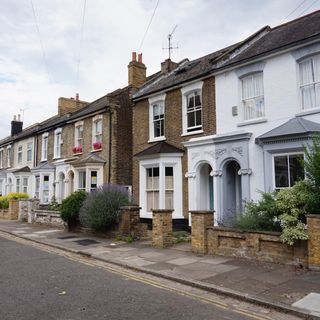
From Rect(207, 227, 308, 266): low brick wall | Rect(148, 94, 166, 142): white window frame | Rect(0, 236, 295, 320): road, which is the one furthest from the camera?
Rect(148, 94, 166, 142): white window frame

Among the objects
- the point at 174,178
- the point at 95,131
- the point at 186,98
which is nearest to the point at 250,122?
the point at 186,98

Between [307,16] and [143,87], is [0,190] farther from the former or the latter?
[307,16]

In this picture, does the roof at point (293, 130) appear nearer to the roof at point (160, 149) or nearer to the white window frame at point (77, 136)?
the roof at point (160, 149)

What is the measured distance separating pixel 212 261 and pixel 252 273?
1528 millimetres

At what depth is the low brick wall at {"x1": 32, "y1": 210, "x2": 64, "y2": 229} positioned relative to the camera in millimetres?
18730

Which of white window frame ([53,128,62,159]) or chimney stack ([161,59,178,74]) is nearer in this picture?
chimney stack ([161,59,178,74])

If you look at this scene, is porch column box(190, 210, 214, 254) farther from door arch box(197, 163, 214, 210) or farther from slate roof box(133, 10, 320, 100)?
slate roof box(133, 10, 320, 100)

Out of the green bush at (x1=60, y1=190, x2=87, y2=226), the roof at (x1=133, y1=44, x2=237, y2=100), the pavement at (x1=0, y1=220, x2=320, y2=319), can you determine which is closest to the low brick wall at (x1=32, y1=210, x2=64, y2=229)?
the green bush at (x1=60, y1=190, x2=87, y2=226)

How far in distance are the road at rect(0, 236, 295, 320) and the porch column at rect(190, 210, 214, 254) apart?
266cm

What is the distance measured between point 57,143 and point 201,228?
18166mm

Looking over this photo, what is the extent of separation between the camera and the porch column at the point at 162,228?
1173cm

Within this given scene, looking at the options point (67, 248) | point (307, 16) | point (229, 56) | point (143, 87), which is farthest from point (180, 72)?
point (67, 248)

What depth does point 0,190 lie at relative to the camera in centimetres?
3391

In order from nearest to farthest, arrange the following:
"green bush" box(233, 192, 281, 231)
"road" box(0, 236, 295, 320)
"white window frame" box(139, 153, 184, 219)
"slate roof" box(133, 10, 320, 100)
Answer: "road" box(0, 236, 295, 320)
"green bush" box(233, 192, 281, 231)
"slate roof" box(133, 10, 320, 100)
"white window frame" box(139, 153, 184, 219)
